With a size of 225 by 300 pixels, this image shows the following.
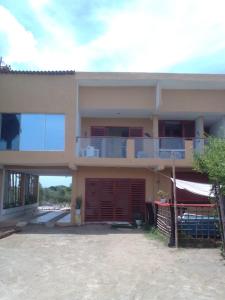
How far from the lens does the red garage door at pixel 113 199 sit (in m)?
20.7

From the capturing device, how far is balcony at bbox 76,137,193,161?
19203mm

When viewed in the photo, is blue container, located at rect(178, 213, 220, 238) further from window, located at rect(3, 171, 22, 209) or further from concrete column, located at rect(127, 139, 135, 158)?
window, located at rect(3, 171, 22, 209)

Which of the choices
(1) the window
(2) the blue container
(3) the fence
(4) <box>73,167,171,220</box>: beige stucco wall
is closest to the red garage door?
(4) <box>73,167,171,220</box>: beige stucco wall

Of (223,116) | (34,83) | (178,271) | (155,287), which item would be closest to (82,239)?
(178,271)

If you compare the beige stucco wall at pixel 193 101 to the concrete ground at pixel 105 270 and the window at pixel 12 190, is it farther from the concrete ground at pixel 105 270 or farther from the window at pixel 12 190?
the window at pixel 12 190

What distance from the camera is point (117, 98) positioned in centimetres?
2027

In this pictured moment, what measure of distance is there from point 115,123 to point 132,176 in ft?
10.4

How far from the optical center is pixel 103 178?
2078cm

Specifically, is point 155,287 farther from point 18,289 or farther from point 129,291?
point 18,289

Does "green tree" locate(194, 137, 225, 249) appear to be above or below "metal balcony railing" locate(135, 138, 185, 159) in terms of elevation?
below

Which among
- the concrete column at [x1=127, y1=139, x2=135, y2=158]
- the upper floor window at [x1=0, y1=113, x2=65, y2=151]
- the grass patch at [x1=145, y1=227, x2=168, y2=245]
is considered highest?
the upper floor window at [x1=0, y1=113, x2=65, y2=151]

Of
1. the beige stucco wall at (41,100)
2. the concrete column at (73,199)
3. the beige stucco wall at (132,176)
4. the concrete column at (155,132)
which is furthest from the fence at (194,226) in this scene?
the beige stucco wall at (41,100)

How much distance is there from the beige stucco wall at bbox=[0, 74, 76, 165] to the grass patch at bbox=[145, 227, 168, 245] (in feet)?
16.4

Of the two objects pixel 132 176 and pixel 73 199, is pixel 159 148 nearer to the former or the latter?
pixel 132 176
